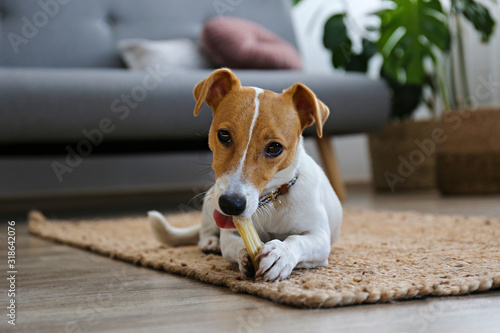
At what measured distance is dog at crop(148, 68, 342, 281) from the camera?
0.98 m

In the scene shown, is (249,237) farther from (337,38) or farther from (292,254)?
(337,38)

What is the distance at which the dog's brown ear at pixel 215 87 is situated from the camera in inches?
43.4

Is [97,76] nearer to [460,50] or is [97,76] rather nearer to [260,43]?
[260,43]

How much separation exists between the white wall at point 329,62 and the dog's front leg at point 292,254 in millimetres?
2705

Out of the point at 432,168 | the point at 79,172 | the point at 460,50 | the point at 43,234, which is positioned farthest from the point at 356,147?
the point at 43,234

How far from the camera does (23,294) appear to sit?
39.6 inches

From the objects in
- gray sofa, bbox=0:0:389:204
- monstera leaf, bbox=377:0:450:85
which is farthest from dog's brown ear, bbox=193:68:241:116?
monstera leaf, bbox=377:0:450:85

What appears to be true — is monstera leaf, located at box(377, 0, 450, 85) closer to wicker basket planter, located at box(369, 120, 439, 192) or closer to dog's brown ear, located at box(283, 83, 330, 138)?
wicker basket planter, located at box(369, 120, 439, 192)

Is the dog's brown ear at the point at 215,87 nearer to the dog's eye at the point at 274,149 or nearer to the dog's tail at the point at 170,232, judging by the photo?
the dog's eye at the point at 274,149

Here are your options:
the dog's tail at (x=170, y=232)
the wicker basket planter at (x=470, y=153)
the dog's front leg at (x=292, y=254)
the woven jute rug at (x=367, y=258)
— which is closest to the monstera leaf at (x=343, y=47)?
the wicker basket planter at (x=470, y=153)

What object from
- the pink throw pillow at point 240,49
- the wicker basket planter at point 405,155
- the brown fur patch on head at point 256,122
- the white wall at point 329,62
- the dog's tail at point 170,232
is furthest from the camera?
the white wall at point 329,62

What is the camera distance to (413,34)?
269cm

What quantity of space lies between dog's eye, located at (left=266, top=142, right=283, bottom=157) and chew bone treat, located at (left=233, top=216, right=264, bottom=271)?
0.13 m

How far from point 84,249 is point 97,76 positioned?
0.84 metres
